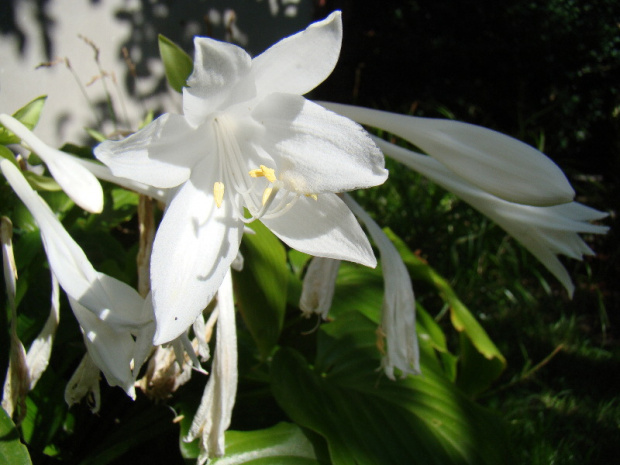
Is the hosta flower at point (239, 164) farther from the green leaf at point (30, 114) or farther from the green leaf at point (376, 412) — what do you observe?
the green leaf at point (376, 412)

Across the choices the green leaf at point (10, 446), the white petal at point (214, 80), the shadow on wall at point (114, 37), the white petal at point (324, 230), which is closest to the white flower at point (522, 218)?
the white petal at point (324, 230)

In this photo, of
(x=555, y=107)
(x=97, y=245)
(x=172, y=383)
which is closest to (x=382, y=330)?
(x=172, y=383)

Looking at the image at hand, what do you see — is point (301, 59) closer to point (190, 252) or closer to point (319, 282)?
point (190, 252)

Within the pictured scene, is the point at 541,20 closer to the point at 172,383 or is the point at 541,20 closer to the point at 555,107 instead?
the point at 555,107

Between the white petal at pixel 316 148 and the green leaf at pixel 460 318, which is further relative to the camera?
the green leaf at pixel 460 318

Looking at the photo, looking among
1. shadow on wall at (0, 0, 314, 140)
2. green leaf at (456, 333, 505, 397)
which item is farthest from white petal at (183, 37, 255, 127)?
shadow on wall at (0, 0, 314, 140)

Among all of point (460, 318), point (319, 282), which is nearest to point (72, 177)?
point (319, 282)

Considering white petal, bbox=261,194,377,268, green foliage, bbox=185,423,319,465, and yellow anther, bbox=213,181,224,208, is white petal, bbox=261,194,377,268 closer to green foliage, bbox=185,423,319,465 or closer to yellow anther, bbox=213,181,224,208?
yellow anther, bbox=213,181,224,208
